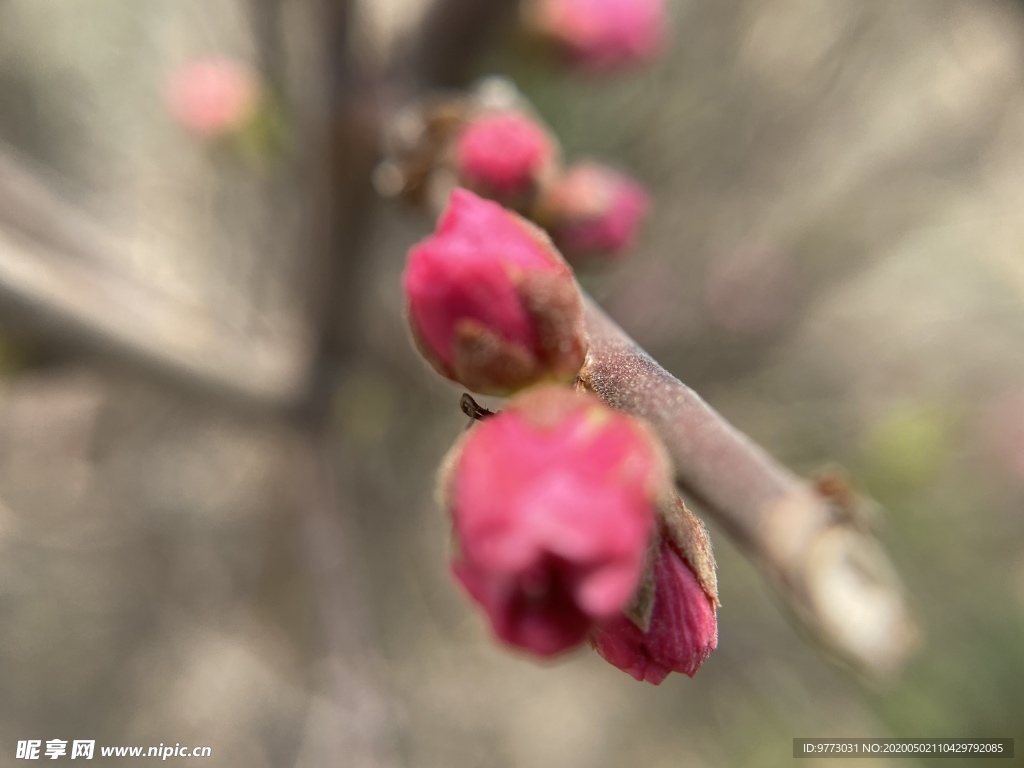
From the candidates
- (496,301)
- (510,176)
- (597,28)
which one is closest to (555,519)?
(496,301)

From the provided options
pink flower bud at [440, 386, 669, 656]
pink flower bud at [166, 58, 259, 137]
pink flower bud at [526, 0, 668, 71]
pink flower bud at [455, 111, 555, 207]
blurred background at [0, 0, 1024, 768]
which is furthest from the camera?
blurred background at [0, 0, 1024, 768]

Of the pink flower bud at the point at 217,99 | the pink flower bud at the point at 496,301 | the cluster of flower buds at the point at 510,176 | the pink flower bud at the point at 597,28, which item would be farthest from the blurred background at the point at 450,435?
the pink flower bud at the point at 496,301

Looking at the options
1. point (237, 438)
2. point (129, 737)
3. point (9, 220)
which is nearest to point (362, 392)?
point (237, 438)

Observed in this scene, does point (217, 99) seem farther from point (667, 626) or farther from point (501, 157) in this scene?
point (667, 626)

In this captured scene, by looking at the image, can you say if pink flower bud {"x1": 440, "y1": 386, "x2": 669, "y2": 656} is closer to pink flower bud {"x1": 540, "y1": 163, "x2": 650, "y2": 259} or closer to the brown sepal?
the brown sepal

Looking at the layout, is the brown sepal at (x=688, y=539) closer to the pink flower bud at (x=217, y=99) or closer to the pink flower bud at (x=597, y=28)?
the pink flower bud at (x=597, y=28)

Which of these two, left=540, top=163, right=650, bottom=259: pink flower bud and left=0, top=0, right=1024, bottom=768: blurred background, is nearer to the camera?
left=540, top=163, right=650, bottom=259: pink flower bud

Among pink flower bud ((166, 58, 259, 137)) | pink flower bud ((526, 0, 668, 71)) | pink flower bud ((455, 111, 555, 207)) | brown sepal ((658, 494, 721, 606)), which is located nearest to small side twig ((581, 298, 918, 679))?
brown sepal ((658, 494, 721, 606))
